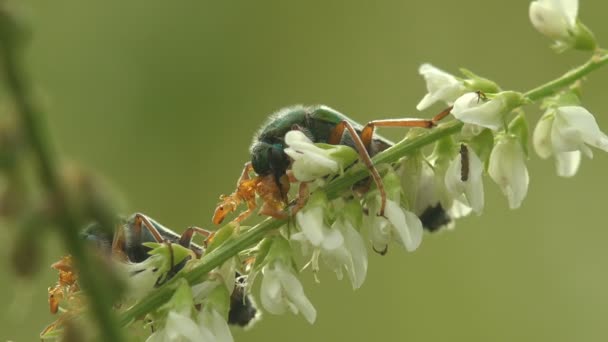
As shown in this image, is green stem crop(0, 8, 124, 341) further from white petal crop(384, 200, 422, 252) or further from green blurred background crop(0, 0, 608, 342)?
green blurred background crop(0, 0, 608, 342)

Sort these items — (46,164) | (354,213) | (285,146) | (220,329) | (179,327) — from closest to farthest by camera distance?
(46,164) < (179,327) < (220,329) < (354,213) < (285,146)

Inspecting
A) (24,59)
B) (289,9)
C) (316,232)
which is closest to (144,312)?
(316,232)

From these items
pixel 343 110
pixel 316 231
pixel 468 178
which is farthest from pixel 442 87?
pixel 343 110

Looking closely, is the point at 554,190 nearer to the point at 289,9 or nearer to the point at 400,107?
the point at 400,107

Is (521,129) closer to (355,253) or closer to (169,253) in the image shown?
(355,253)

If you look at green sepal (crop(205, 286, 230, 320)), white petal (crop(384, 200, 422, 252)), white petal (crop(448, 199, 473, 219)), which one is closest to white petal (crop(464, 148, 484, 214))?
white petal (crop(384, 200, 422, 252))

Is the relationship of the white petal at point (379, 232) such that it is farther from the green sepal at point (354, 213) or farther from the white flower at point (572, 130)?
the white flower at point (572, 130)
